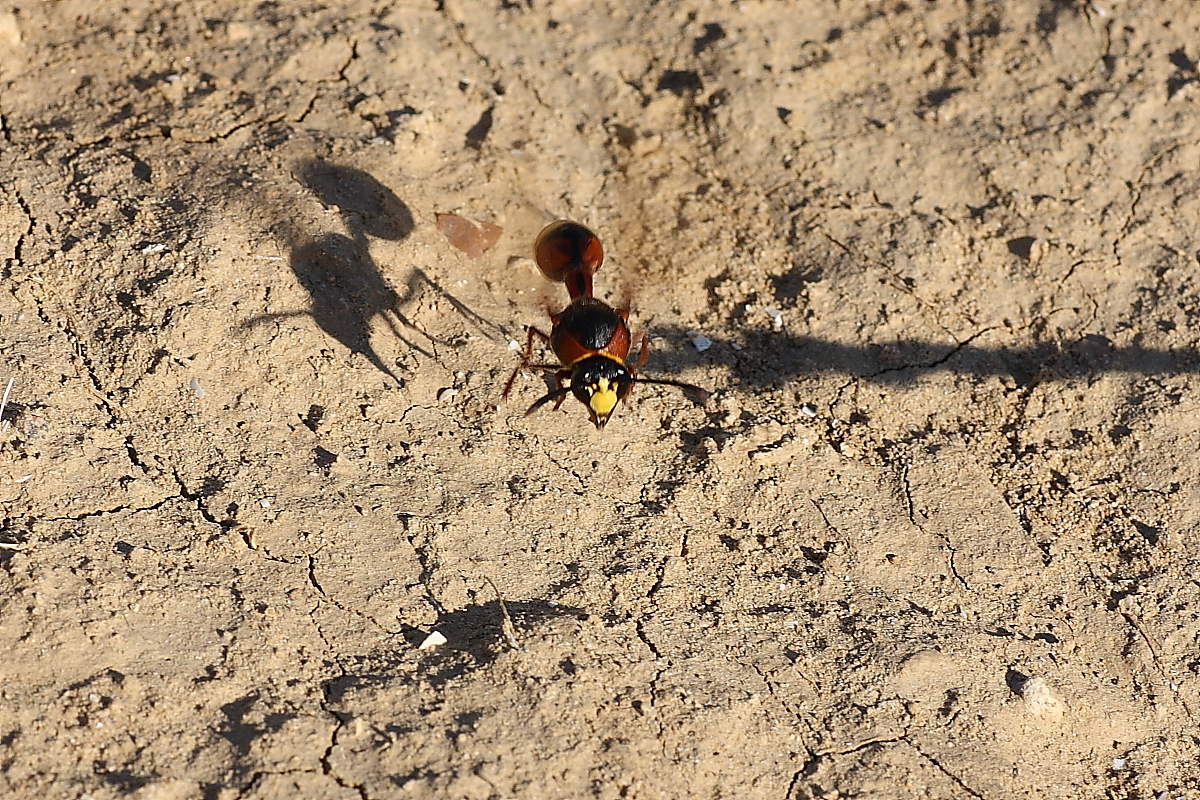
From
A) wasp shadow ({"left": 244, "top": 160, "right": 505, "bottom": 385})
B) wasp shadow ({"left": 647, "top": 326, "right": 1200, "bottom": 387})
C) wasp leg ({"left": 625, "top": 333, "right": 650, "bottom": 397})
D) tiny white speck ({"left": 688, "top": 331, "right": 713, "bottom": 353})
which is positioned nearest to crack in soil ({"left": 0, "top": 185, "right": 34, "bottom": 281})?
A: wasp shadow ({"left": 244, "top": 160, "right": 505, "bottom": 385})

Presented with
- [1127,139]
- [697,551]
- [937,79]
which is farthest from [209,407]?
[1127,139]

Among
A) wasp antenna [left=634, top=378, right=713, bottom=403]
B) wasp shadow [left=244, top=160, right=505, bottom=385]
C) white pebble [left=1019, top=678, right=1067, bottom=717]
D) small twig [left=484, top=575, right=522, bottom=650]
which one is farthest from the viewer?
wasp shadow [left=244, top=160, right=505, bottom=385]

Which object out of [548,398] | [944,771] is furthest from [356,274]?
[944,771]

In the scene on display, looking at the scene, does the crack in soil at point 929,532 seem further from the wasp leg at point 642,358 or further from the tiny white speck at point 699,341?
the wasp leg at point 642,358

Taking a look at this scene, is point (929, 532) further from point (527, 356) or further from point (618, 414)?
point (527, 356)

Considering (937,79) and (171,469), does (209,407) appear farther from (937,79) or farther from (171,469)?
(937,79)

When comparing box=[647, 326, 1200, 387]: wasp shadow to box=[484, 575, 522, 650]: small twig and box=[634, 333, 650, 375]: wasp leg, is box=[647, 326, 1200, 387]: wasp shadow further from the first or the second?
box=[484, 575, 522, 650]: small twig
